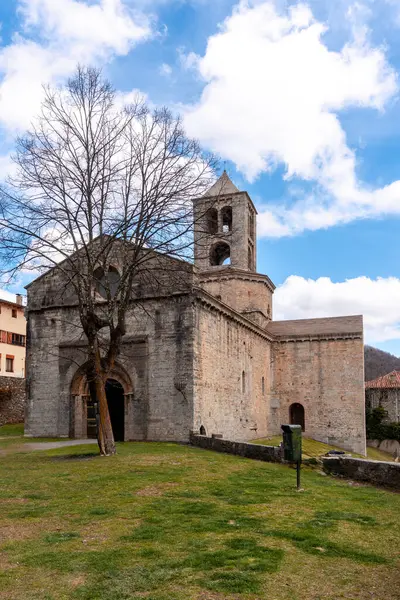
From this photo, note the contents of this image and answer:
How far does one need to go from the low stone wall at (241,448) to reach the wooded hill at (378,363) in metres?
79.7

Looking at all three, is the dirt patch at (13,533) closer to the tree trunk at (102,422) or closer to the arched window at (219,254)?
the tree trunk at (102,422)

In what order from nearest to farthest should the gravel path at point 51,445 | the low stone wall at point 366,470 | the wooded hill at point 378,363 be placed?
1. the low stone wall at point 366,470
2. the gravel path at point 51,445
3. the wooded hill at point 378,363

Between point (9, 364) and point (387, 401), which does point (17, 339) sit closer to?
point (9, 364)

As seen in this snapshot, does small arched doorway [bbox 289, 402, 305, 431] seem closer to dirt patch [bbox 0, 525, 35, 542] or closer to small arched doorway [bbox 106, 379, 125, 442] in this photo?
small arched doorway [bbox 106, 379, 125, 442]

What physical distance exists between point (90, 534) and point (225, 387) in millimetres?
16246

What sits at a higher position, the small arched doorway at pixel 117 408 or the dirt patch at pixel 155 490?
the small arched doorway at pixel 117 408

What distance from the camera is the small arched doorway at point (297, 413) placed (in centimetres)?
3279

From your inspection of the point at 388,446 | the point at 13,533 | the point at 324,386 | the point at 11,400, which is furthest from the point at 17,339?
the point at 13,533

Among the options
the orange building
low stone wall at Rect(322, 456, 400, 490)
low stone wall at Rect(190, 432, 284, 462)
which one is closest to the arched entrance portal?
low stone wall at Rect(190, 432, 284, 462)

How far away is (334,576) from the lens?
17.8 feet

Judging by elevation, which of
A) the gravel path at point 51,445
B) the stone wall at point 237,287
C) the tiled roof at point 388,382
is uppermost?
the stone wall at point 237,287

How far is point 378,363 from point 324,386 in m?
74.3

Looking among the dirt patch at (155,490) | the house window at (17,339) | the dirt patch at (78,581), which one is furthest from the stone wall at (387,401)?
the dirt patch at (78,581)

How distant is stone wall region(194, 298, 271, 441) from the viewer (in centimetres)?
2033
